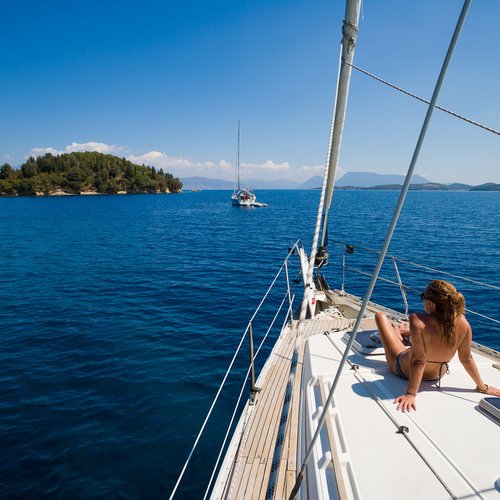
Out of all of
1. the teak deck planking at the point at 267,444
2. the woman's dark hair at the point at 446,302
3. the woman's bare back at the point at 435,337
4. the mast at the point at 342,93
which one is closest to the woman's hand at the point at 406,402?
the woman's bare back at the point at 435,337

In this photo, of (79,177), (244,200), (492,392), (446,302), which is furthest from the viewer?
(79,177)

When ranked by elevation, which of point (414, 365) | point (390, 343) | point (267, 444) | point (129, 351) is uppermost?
point (414, 365)

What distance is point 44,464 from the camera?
6.34 meters

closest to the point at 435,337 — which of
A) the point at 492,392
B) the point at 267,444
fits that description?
the point at 492,392

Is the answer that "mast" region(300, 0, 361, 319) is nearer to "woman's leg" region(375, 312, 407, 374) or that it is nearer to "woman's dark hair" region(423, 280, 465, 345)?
"woman's leg" region(375, 312, 407, 374)

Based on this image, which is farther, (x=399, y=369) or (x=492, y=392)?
(x=399, y=369)

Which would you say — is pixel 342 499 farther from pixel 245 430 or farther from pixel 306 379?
pixel 245 430

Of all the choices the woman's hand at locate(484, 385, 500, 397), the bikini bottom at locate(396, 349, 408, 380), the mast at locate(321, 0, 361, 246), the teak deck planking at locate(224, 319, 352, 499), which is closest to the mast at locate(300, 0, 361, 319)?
the mast at locate(321, 0, 361, 246)

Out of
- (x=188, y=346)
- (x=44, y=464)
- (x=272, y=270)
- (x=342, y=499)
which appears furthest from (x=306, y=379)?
(x=272, y=270)

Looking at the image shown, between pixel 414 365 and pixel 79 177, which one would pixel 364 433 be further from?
pixel 79 177

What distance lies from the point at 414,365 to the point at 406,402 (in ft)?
1.25

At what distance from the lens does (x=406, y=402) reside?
324 centimetres

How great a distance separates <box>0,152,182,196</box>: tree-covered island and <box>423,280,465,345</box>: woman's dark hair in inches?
5793

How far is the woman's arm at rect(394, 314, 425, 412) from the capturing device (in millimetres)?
3232
